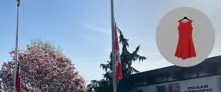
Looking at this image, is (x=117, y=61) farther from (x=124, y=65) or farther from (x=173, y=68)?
(x=124, y=65)

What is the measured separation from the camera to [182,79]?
73.4 ft

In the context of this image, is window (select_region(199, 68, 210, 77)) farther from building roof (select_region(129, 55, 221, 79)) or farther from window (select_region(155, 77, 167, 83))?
window (select_region(155, 77, 167, 83))

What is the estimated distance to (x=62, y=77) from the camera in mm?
25891

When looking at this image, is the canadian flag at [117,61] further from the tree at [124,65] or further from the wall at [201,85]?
the tree at [124,65]

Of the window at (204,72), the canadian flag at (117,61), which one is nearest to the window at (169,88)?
the window at (204,72)

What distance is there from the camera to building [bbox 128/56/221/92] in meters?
20.1

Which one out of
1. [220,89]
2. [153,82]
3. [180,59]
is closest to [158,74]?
[153,82]

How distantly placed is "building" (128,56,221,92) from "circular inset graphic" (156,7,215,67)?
1580cm

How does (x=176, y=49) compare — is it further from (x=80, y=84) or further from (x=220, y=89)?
(x=80, y=84)

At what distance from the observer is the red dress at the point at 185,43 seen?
14.3 ft

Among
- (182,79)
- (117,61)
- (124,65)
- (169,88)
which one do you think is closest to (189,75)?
(182,79)

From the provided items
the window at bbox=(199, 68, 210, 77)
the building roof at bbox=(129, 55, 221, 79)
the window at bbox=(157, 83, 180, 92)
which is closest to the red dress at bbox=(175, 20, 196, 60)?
the building roof at bbox=(129, 55, 221, 79)

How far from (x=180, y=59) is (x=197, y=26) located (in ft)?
1.53

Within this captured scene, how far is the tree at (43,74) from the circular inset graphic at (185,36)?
843 inches
